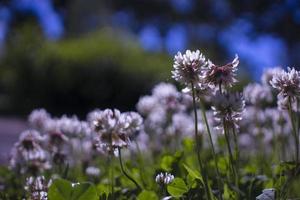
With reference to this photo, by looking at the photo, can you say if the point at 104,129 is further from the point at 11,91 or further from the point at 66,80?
the point at 11,91

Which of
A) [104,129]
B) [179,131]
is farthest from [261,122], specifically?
[104,129]

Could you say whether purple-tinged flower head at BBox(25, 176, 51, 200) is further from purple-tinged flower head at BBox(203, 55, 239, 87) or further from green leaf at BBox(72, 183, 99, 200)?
purple-tinged flower head at BBox(203, 55, 239, 87)

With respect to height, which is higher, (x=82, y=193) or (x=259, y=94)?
(x=259, y=94)

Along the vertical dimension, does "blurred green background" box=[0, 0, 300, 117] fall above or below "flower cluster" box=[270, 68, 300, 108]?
above

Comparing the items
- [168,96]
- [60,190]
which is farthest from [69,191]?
[168,96]

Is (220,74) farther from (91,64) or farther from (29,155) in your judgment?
(91,64)

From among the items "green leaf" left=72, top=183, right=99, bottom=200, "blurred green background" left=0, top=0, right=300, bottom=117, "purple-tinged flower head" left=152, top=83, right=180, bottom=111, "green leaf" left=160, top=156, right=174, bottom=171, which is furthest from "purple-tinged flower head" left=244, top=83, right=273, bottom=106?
"blurred green background" left=0, top=0, right=300, bottom=117
